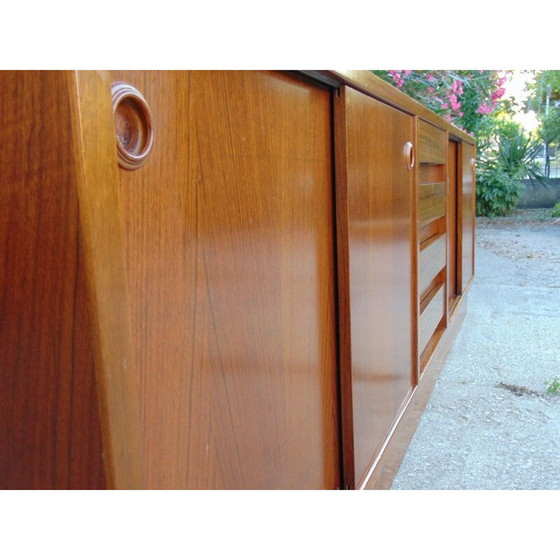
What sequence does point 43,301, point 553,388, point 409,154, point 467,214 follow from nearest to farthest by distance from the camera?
point 43,301, point 409,154, point 553,388, point 467,214

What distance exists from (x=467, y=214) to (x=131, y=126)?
3.79 m

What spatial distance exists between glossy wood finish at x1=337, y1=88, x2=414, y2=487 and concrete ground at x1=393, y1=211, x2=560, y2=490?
1.03 ft

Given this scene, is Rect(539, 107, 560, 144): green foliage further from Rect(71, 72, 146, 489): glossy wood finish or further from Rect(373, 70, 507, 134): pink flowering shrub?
Rect(71, 72, 146, 489): glossy wood finish

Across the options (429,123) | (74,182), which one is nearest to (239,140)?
(74,182)

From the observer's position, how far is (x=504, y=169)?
11.4m

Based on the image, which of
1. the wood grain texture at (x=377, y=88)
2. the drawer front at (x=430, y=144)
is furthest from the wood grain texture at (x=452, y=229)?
the wood grain texture at (x=377, y=88)

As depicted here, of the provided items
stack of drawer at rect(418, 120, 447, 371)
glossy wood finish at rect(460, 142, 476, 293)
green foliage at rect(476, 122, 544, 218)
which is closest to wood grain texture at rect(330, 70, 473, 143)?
stack of drawer at rect(418, 120, 447, 371)

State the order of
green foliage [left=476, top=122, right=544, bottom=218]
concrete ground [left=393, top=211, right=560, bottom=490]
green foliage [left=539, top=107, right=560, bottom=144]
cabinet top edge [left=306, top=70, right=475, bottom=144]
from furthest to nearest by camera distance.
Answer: green foliage [left=539, top=107, right=560, bottom=144] → green foliage [left=476, top=122, right=544, bottom=218] → concrete ground [left=393, top=211, right=560, bottom=490] → cabinet top edge [left=306, top=70, right=475, bottom=144]

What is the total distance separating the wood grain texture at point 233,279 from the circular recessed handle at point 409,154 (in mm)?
694

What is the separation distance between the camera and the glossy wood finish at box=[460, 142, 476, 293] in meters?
3.92

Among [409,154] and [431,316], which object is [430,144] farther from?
[431,316]

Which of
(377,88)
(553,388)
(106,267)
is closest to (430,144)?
(377,88)

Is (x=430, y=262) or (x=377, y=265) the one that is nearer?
(x=377, y=265)
